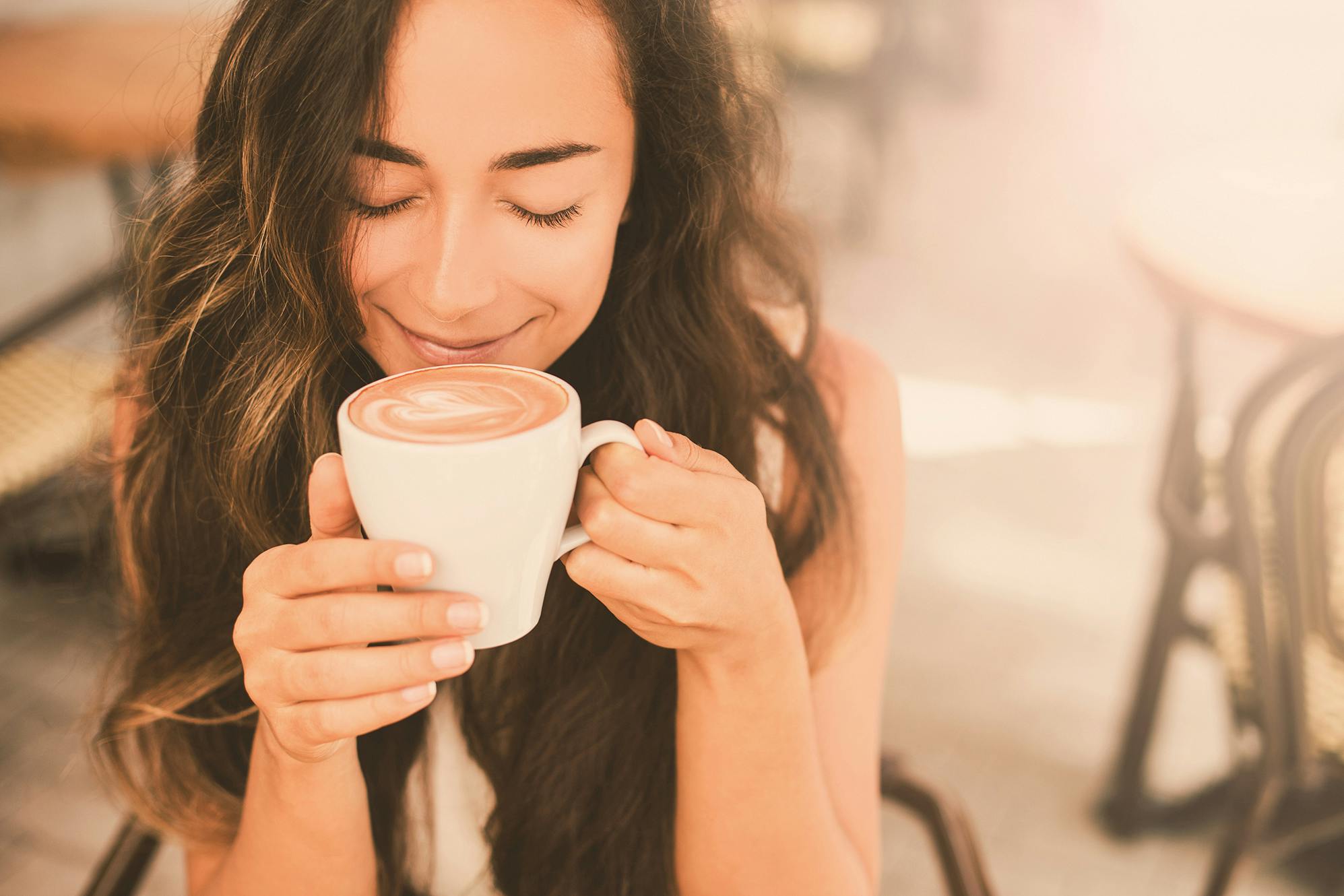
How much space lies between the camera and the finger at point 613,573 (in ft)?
2.20

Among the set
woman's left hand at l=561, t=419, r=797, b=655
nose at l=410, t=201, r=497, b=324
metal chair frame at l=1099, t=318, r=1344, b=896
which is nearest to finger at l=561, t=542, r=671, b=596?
woman's left hand at l=561, t=419, r=797, b=655

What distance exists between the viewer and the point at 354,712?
0.65m

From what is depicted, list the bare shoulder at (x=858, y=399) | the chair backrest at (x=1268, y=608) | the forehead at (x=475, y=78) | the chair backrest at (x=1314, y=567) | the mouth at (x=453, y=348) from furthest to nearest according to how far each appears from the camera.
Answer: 1. the chair backrest at (x=1268, y=608)
2. the chair backrest at (x=1314, y=567)
3. the bare shoulder at (x=858, y=399)
4. the mouth at (x=453, y=348)
5. the forehead at (x=475, y=78)

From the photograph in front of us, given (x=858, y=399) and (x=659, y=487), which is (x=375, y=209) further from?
(x=858, y=399)

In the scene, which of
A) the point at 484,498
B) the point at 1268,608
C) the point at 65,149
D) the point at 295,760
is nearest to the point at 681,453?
the point at 484,498

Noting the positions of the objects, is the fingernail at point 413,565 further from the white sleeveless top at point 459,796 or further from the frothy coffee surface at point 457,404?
the white sleeveless top at point 459,796

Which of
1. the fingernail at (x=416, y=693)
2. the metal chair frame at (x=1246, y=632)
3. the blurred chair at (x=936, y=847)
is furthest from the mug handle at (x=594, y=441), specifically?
the metal chair frame at (x=1246, y=632)

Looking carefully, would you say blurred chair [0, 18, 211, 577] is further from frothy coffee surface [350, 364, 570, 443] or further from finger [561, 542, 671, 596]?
finger [561, 542, 671, 596]

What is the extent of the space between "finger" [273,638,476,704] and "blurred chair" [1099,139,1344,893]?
1070 mm

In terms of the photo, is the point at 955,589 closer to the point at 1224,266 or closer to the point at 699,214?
the point at 1224,266

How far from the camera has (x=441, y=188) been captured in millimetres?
762

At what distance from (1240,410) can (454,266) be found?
40.7 inches

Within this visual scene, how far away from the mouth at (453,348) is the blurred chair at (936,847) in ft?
1.78

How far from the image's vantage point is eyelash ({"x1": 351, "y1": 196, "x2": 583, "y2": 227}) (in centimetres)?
79
